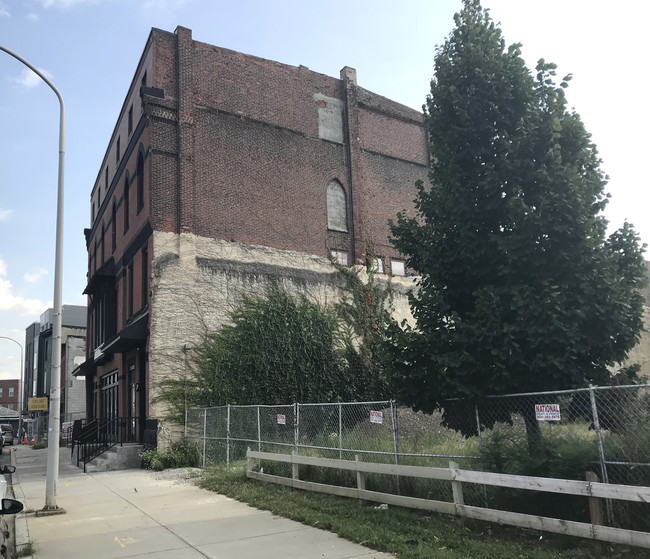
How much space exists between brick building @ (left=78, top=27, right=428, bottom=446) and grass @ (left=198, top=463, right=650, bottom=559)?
417 inches

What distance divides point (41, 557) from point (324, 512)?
386 centimetres

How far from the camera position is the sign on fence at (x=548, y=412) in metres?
7.04

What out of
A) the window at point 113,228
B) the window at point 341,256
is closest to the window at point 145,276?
the window at point 113,228

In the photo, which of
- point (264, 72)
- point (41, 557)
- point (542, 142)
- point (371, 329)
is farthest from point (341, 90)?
point (41, 557)

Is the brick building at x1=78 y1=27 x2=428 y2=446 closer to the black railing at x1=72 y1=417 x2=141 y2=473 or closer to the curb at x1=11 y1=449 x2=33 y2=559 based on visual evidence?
the black railing at x1=72 y1=417 x2=141 y2=473

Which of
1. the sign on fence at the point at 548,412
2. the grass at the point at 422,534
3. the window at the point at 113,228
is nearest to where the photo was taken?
the grass at the point at 422,534

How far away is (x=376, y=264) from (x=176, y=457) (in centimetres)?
1240

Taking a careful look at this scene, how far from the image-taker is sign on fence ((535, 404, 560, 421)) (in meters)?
7.04

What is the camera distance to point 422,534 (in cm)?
727

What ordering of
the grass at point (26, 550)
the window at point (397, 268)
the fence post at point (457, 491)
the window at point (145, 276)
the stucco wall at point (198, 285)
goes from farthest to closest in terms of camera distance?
the window at point (397, 268), the window at point (145, 276), the stucco wall at point (198, 285), the fence post at point (457, 491), the grass at point (26, 550)

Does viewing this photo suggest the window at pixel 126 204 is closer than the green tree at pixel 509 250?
No

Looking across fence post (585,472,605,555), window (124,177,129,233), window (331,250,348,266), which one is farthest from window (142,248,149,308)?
fence post (585,472,605,555)

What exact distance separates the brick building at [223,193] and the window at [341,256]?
0.29ft

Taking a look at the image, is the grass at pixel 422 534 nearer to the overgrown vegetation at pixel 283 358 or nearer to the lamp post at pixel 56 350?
the lamp post at pixel 56 350
